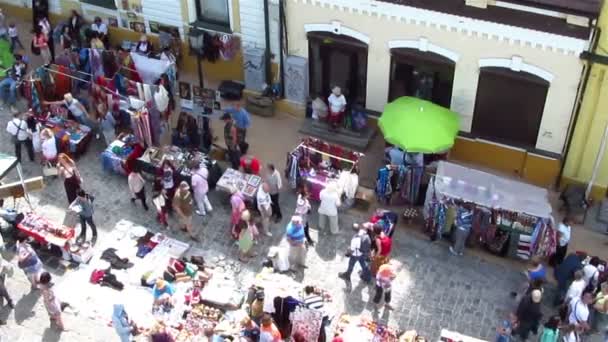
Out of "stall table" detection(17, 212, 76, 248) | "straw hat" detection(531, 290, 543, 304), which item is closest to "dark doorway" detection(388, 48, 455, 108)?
"straw hat" detection(531, 290, 543, 304)

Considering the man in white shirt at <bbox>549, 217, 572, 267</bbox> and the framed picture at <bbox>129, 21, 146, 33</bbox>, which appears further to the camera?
the framed picture at <bbox>129, 21, 146, 33</bbox>

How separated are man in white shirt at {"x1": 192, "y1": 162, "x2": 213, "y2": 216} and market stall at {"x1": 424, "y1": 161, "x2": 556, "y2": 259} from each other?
18.1ft

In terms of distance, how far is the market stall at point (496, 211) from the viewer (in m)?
18.0

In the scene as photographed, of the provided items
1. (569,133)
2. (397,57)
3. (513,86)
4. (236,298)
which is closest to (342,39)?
(397,57)

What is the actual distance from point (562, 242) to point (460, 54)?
529cm

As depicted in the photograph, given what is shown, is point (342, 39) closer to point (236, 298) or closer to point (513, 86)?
point (513, 86)

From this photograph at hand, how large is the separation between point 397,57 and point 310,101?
3149mm

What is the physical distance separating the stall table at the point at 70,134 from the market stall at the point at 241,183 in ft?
14.4

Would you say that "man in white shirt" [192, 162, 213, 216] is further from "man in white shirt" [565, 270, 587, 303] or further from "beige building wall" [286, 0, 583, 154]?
"man in white shirt" [565, 270, 587, 303]

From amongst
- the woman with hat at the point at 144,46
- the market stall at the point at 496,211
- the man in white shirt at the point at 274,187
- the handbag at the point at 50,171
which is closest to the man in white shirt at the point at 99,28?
the woman with hat at the point at 144,46

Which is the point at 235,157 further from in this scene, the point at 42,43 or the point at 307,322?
the point at 42,43

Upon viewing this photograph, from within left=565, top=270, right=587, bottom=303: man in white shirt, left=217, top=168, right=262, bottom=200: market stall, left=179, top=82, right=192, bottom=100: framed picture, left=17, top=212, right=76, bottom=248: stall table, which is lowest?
left=17, top=212, right=76, bottom=248: stall table

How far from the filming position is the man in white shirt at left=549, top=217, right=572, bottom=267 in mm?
17719

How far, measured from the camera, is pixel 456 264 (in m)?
18.4
